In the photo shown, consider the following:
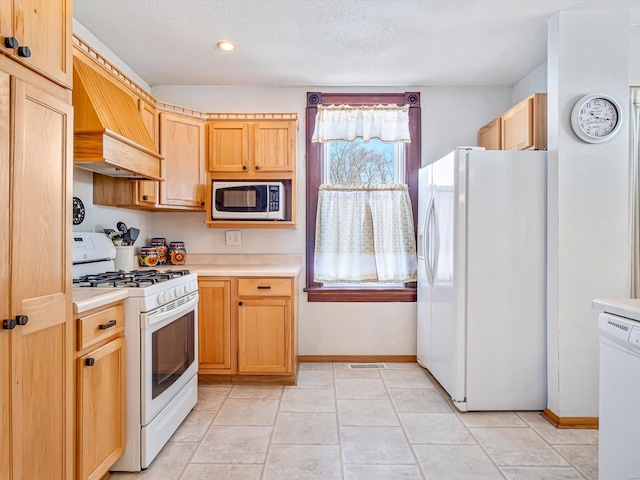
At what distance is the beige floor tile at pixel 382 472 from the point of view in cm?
185

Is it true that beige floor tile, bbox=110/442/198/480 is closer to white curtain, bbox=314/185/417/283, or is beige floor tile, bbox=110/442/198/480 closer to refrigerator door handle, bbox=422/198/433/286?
white curtain, bbox=314/185/417/283

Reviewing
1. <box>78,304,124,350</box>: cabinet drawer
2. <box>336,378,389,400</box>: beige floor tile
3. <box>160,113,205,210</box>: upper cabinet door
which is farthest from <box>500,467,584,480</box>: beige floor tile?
<box>160,113,205,210</box>: upper cabinet door

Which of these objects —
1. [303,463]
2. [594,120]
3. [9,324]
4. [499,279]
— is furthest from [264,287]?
[594,120]

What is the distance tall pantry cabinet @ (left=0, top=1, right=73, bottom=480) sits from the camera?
119 centimetres

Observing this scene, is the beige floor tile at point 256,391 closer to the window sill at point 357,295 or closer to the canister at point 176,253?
the window sill at point 357,295

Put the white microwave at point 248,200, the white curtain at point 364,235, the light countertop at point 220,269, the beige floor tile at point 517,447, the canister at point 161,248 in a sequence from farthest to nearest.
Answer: the white curtain at point 364,235 < the canister at point 161,248 < the white microwave at point 248,200 < the beige floor tile at point 517,447 < the light countertop at point 220,269

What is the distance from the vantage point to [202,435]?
225cm

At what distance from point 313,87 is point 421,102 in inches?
39.1

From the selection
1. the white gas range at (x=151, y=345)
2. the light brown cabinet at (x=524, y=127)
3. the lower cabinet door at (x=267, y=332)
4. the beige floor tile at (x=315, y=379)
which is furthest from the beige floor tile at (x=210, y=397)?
the light brown cabinet at (x=524, y=127)

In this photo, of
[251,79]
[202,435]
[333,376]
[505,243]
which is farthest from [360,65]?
[202,435]

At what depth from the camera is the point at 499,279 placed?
2.52m

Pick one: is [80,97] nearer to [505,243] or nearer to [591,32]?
[505,243]

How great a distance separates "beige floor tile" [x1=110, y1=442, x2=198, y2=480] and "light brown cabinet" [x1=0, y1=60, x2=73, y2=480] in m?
0.48

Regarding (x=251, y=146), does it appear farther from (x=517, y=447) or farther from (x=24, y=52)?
(x=517, y=447)
